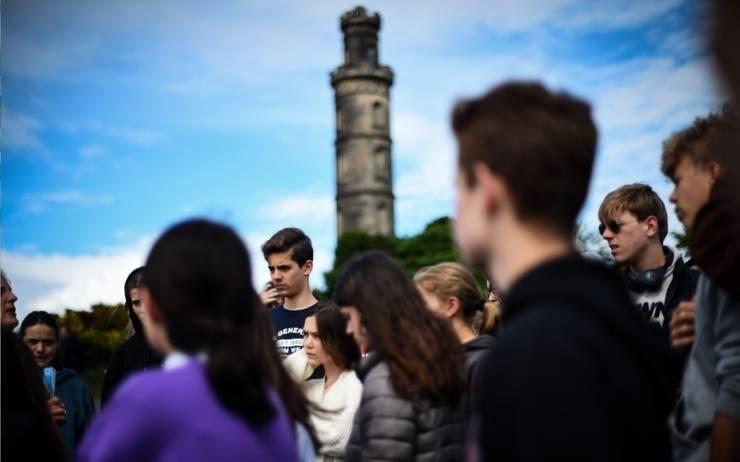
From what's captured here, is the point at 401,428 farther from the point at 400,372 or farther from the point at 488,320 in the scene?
the point at 488,320

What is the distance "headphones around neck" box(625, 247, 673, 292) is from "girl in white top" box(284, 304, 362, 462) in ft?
5.61

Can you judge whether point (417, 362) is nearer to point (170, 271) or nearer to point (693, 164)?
point (693, 164)

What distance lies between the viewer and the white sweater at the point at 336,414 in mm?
4648

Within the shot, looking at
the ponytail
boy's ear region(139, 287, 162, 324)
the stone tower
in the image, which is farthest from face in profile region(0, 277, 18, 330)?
the stone tower

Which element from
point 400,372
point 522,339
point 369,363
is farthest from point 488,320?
point 522,339

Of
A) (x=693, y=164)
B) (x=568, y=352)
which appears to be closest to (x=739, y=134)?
(x=568, y=352)

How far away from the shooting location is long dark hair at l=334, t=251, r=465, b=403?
3594 millimetres

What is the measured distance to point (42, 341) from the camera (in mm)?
6586

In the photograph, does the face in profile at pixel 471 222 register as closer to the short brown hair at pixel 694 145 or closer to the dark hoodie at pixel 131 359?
the short brown hair at pixel 694 145

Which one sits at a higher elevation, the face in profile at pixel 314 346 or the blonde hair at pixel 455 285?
the blonde hair at pixel 455 285

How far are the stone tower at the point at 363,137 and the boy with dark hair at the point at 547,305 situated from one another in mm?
54672

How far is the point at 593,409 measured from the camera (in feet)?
4.85

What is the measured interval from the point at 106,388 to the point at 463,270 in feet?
10.2

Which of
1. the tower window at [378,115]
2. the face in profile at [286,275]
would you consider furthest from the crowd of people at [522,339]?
the tower window at [378,115]
